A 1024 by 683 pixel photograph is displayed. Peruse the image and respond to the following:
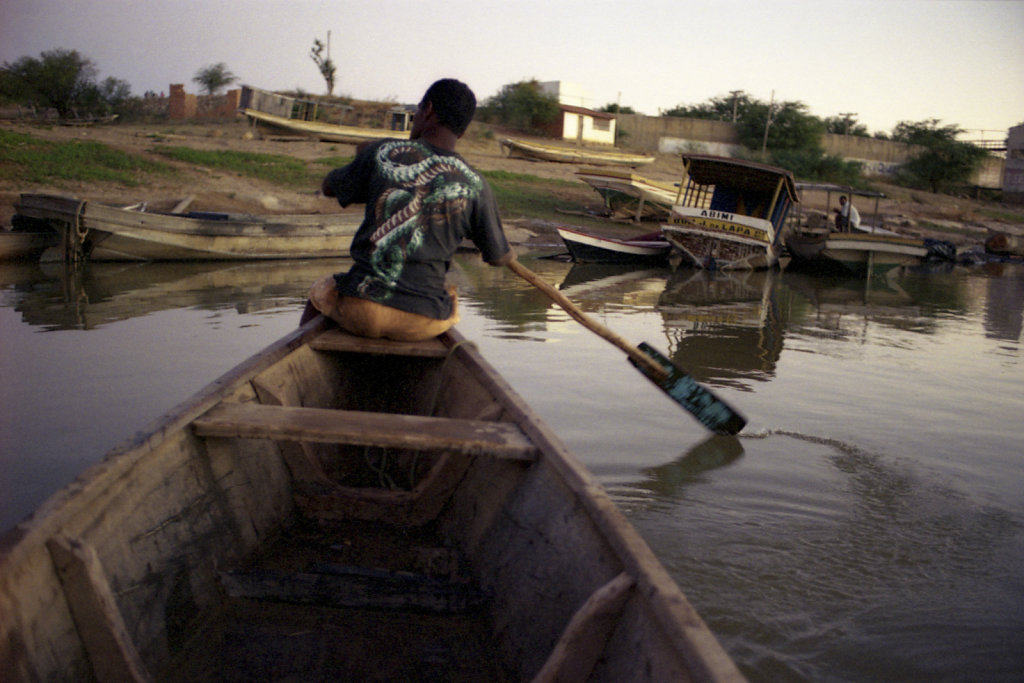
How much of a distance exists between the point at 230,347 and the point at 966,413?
5.42m

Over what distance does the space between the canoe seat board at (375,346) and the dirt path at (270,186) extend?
1157cm

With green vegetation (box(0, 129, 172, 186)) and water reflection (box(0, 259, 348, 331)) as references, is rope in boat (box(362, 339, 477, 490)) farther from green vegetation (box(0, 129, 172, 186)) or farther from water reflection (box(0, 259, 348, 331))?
green vegetation (box(0, 129, 172, 186))

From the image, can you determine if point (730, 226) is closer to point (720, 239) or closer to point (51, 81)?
point (720, 239)

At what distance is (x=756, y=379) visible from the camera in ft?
20.0

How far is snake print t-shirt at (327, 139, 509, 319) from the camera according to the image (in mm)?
3236

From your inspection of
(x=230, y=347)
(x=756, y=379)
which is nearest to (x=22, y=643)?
(x=230, y=347)

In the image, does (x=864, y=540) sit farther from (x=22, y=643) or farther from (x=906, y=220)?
(x=906, y=220)

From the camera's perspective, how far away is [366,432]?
230 centimetres

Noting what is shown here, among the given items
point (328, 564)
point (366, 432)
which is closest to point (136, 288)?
point (328, 564)

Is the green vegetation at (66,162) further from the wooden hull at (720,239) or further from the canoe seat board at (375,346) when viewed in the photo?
the canoe seat board at (375,346)

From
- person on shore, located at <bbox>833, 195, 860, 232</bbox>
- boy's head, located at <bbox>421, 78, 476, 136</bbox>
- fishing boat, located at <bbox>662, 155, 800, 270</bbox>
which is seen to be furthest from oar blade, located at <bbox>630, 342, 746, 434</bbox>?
person on shore, located at <bbox>833, 195, 860, 232</bbox>

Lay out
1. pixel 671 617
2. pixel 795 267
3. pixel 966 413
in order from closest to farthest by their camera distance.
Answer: pixel 671 617, pixel 966 413, pixel 795 267

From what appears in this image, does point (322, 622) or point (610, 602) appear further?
point (322, 622)

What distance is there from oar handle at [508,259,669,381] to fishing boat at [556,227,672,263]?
32.9 feet
